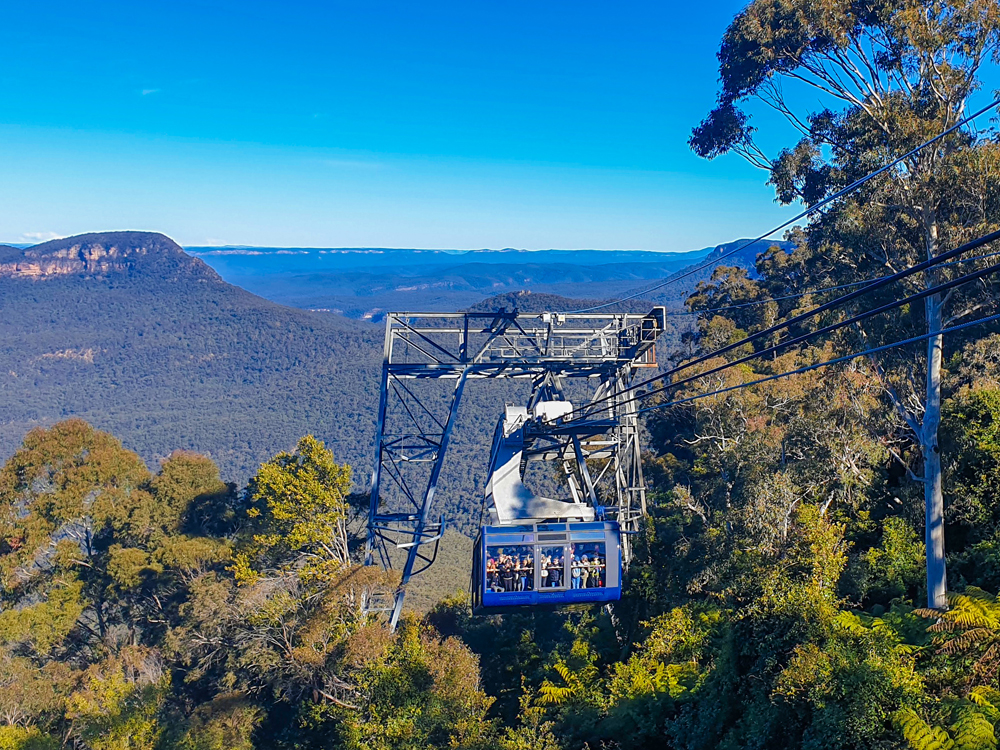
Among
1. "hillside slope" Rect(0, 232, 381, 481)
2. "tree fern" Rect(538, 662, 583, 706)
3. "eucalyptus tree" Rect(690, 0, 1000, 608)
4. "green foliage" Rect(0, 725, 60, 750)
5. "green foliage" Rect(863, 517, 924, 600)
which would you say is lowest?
"hillside slope" Rect(0, 232, 381, 481)

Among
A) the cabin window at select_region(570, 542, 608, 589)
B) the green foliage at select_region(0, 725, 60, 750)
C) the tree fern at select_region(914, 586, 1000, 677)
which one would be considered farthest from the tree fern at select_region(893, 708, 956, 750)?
the green foliage at select_region(0, 725, 60, 750)

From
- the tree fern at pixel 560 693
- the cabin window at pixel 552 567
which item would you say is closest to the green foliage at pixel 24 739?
the tree fern at pixel 560 693

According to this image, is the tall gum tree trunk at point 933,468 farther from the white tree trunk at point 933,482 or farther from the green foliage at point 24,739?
the green foliage at point 24,739

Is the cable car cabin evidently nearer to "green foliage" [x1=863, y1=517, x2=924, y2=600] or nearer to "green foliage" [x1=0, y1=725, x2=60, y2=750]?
"green foliage" [x1=863, y1=517, x2=924, y2=600]

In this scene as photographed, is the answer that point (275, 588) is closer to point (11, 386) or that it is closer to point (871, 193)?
point (871, 193)

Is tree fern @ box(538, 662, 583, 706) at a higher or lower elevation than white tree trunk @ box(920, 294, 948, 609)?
lower

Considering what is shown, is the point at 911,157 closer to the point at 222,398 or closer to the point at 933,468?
the point at 933,468
